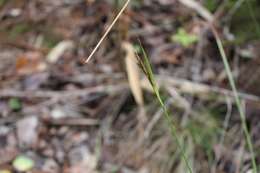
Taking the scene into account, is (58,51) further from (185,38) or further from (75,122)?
(185,38)

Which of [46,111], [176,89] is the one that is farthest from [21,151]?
[176,89]

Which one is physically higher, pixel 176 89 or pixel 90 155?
pixel 176 89

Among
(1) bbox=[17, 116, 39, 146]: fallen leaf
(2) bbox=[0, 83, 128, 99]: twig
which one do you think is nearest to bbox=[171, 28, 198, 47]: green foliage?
(2) bbox=[0, 83, 128, 99]: twig

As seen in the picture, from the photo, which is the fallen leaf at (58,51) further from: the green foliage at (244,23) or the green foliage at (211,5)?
the green foliage at (244,23)

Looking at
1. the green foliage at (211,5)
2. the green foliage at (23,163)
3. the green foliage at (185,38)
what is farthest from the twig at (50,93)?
the green foliage at (211,5)

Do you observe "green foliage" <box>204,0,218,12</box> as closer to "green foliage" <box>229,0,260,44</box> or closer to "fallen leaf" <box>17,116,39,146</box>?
"green foliage" <box>229,0,260,44</box>

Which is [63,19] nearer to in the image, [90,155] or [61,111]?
[61,111]
